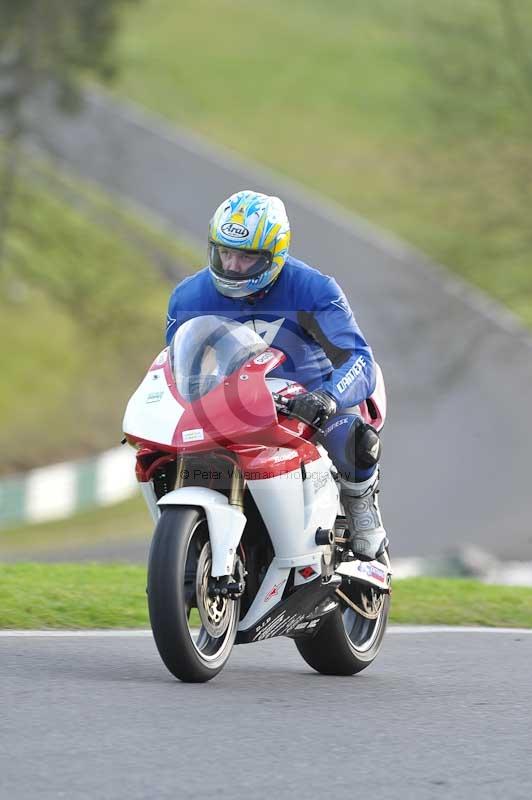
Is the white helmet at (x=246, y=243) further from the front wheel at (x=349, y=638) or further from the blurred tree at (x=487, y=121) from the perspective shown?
the blurred tree at (x=487, y=121)

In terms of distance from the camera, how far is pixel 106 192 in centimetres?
3569

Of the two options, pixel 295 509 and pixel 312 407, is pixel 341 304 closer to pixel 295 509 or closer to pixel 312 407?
pixel 312 407

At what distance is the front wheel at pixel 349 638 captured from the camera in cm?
685

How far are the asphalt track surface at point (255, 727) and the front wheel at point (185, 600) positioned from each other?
11 cm

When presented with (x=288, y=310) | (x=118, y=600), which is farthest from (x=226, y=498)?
(x=118, y=600)

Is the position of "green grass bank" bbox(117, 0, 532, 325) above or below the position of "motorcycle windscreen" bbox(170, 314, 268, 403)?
above

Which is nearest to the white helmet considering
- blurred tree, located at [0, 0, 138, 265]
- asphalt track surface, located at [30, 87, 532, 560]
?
asphalt track surface, located at [30, 87, 532, 560]

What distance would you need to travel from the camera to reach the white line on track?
283 inches

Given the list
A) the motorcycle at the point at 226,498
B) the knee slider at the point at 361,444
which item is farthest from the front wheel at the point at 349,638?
the knee slider at the point at 361,444

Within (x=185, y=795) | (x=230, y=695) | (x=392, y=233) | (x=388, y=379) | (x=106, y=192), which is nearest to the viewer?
(x=185, y=795)

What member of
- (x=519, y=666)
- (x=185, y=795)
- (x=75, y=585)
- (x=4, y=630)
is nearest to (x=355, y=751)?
(x=185, y=795)

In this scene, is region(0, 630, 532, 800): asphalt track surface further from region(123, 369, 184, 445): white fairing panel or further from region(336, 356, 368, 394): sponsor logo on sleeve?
region(336, 356, 368, 394): sponsor logo on sleeve

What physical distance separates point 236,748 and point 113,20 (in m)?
26.9

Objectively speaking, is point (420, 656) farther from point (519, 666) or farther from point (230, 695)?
point (230, 695)
